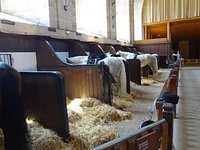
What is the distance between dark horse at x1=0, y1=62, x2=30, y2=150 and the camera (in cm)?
135

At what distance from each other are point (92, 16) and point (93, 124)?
200 inches

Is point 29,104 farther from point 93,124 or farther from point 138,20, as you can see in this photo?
point 138,20

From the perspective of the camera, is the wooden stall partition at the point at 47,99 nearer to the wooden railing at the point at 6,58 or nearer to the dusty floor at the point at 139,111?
the dusty floor at the point at 139,111

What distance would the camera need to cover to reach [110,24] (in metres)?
6.93

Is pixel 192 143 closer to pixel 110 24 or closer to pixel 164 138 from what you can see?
pixel 164 138

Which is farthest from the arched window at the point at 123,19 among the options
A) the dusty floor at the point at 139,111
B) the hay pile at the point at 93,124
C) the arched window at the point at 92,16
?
the hay pile at the point at 93,124

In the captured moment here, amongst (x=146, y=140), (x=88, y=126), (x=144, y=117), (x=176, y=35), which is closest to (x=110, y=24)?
(x=144, y=117)

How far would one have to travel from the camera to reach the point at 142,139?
0.90 meters

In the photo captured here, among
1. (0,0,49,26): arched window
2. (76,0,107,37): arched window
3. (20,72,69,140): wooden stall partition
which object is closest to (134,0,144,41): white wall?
(76,0,107,37): arched window

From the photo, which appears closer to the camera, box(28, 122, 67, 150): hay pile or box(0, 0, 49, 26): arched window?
box(28, 122, 67, 150): hay pile

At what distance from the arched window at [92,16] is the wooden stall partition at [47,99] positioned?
4.48 m

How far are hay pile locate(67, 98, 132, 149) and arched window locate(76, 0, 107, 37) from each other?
395 centimetres

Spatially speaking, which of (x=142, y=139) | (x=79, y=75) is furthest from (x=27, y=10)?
(x=142, y=139)

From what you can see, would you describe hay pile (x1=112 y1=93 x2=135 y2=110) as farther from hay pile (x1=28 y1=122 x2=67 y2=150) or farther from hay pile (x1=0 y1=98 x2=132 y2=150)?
hay pile (x1=28 y1=122 x2=67 y2=150)
